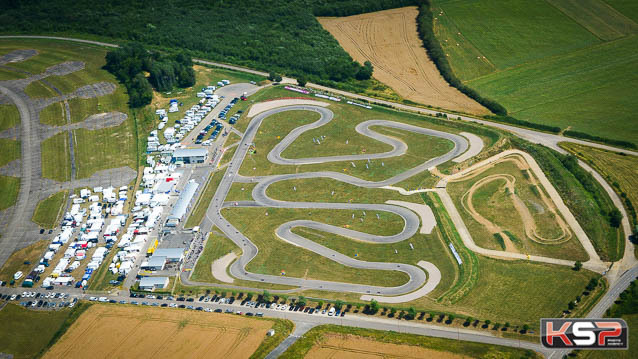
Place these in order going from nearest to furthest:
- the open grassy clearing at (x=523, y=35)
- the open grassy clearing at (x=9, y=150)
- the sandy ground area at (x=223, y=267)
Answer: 1. the sandy ground area at (x=223, y=267)
2. the open grassy clearing at (x=9, y=150)
3. the open grassy clearing at (x=523, y=35)

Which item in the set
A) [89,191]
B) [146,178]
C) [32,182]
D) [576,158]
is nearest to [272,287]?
[146,178]

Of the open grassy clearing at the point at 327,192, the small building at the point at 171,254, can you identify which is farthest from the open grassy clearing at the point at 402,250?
the small building at the point at 171,254

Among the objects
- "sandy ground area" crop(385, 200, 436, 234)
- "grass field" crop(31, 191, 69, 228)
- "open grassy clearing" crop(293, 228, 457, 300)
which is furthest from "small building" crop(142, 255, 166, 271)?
"sandy ground area" crop(385, 200, 436, 234)

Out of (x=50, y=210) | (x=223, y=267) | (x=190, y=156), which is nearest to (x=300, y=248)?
(x=223, y=267)

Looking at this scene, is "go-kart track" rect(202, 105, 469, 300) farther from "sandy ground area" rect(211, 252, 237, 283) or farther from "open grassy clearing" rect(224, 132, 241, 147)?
"open grassy clearing" rect(224, 132, 241, 147)

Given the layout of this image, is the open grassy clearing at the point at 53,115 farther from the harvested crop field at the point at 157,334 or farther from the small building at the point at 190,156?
the harvested crop field at the point at 157,334
